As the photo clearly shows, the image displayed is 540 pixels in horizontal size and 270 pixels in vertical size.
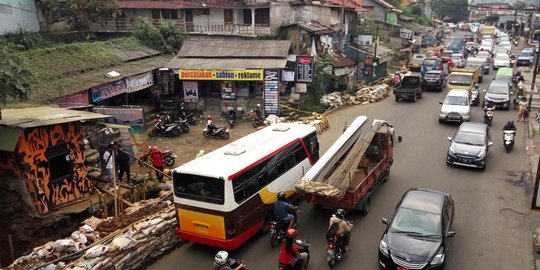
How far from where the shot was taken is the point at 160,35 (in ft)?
96.9

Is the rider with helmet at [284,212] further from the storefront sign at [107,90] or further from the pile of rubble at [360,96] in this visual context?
the pile of rubble at [360,96]

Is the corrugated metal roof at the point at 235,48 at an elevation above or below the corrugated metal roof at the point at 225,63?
above

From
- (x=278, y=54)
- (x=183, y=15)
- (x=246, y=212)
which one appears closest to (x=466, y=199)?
(x=246, y=212)

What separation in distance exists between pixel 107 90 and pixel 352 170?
13.9m

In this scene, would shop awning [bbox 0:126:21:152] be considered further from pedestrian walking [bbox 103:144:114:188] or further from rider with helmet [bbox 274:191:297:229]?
rider with helmet [bbox 274:191:297:229]

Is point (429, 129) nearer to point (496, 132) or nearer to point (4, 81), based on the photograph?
point (496, 132)

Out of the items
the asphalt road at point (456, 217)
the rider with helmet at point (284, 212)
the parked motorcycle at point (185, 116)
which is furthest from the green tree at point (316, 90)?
the rider with helmet at point (284, 212)

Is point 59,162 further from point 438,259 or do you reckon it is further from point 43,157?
point 438,259

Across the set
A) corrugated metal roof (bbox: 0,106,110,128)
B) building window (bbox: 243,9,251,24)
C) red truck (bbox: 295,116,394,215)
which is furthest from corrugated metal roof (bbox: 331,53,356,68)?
corrugated metal roof (bbox: 0,106,110,128)

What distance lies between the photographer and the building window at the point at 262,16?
30536 mm

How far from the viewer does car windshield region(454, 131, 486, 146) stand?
17469 millimetres

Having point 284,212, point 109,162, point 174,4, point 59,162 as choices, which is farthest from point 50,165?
point 174,4

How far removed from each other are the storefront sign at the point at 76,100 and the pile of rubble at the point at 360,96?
49.2 feet

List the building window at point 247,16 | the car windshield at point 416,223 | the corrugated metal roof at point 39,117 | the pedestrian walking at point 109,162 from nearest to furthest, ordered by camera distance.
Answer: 1. the car windshield at point 416,223
2. the corrugated metal roof at point 39,117
3. the pedestrian walking at point 109,162
4. the building window at point 247,16
